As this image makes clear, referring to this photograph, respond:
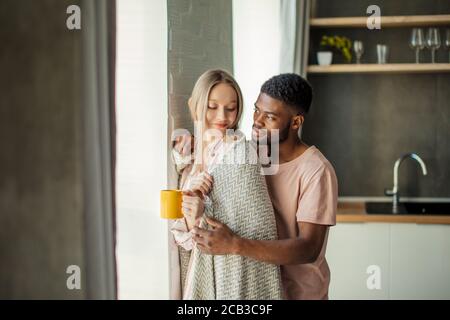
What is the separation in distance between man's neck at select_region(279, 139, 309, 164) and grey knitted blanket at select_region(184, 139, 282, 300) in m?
0.11

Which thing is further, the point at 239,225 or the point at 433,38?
the point at 433,38

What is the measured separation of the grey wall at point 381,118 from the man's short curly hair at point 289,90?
149 cm

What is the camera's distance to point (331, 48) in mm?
2746

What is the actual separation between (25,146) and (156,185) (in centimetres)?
36

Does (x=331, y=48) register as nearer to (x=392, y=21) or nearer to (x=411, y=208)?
(x=392, y=21)

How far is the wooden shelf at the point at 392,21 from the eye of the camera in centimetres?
253

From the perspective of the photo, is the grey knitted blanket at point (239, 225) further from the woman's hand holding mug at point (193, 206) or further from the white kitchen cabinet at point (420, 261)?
the white kitchen cabinet at point (420, 261)

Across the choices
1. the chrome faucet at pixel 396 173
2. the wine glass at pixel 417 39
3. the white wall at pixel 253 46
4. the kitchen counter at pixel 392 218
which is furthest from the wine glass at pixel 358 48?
the kitchen counter at pixel 392 218

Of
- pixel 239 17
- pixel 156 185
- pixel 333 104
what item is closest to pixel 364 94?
pixel 333 104

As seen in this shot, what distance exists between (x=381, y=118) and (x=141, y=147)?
4.81ft

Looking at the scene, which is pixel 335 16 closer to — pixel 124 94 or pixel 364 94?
pixel 364 94

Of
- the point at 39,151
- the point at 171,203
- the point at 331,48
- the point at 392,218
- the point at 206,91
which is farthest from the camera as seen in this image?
the point at 331,48

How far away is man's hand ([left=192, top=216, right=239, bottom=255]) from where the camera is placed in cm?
118

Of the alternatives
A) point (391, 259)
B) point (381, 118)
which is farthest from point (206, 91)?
point (381, 118)
